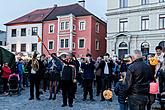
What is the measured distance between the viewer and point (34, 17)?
51.3 meters

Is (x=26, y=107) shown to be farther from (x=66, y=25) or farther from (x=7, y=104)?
(x=66, y=25)

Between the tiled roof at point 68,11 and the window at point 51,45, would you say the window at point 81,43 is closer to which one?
the tiled roof at point 68,11

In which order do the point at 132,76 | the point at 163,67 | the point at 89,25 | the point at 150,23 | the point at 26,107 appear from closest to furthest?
1. the point at 132,76
2. the point at 163,67
3. the point at 26,107
4. the point at 150,23
5. the point at 89,25

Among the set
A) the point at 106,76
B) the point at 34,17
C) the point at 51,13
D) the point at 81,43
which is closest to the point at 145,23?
the point at 81,43

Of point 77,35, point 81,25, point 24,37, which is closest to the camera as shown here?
point 81,25

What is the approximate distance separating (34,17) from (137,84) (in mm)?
46913

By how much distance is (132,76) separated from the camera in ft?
19.9

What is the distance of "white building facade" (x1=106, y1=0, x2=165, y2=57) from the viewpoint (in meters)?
37.2

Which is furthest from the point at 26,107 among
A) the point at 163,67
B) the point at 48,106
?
the point at 163,67

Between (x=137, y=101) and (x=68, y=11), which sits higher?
(x=68, y=11)

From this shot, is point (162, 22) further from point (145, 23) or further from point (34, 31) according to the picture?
point (34, 31)

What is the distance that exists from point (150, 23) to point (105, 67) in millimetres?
26570

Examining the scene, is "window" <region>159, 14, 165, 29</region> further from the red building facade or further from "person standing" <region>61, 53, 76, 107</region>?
"person standing" <region>61, 53, 76, 107</region>

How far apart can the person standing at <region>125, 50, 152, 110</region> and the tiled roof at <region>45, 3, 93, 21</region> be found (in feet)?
130
